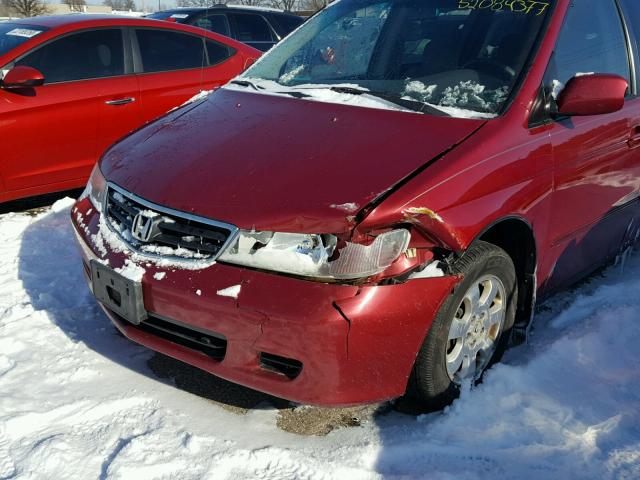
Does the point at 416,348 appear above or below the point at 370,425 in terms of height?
above

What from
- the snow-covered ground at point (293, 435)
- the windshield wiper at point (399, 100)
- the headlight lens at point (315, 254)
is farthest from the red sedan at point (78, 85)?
the headlight lens at point (315, 254)

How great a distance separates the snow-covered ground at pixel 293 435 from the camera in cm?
226

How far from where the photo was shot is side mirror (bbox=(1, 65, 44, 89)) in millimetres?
4477

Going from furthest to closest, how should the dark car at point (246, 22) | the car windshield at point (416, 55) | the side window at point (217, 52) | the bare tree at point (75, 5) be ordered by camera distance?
the bare tree at point (75, 5)
the dark car at point (246, 22)
the side window at point (217, 52)
the car windshield at point (416, 55)

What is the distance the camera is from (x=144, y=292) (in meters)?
2.36

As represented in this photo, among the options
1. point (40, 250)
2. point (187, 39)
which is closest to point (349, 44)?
point (40, 250)

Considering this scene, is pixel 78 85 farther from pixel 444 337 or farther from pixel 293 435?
pixel 444 337

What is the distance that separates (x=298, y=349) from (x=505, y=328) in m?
1.17

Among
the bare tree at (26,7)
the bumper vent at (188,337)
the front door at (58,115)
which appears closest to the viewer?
the bumper vent at (188,337)

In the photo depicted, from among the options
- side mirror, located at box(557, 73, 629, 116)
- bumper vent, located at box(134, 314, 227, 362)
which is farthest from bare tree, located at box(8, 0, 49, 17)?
side mirror, located at box(557, 73, 629, 116)

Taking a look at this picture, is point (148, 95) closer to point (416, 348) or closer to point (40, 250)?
point (40, 250)

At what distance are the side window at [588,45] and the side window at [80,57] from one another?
3.64m

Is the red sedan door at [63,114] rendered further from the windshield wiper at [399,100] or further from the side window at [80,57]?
the windshield wiper at [399,100]

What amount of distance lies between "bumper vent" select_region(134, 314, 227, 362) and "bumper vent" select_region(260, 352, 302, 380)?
6.2 inches
